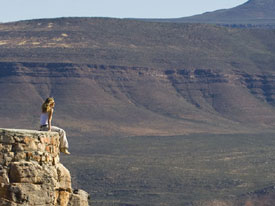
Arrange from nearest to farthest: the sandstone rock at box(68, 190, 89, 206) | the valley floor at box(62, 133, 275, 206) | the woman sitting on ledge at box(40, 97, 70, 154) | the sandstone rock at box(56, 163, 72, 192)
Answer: the sandstone rock at box(56, 163, 72, 192) → the sandstone rock at box(68, 190, 89, 206) → the woman sitting on ledge at box(40, 97, 70, 154) → the valley floor at box(62, 133, 275, 206)

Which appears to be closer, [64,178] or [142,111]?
[64,178]

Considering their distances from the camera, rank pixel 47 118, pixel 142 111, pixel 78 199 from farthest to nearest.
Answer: pixel 142 111 < pixel 47 118 < pixel 78 199

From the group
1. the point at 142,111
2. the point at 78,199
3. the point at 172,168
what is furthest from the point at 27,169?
the point at 142,111

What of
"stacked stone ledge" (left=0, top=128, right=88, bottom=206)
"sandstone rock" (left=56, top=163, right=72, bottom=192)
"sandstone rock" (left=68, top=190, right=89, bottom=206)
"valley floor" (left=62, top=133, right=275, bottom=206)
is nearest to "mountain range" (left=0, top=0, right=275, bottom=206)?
"valley floor" (left=62, top=133, right=275, bottom=206)

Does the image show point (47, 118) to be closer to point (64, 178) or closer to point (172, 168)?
point (64, 178)

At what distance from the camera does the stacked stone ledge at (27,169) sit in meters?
9.54

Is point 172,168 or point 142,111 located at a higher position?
point 142,111

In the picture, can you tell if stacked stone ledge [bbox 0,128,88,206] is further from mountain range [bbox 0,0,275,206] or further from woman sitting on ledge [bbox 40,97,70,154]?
mountain range [bbox 0,0,275,206]

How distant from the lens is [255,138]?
15062 cm

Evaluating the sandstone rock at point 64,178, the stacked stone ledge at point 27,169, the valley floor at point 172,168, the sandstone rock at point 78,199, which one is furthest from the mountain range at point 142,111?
the stacked stone ledge at point 27,169

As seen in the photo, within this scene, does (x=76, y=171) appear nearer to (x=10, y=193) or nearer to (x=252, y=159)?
(x=252, y=159)

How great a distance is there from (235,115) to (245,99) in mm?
12425

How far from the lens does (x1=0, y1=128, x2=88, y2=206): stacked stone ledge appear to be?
31.3 ft

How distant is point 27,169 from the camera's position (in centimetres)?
967
